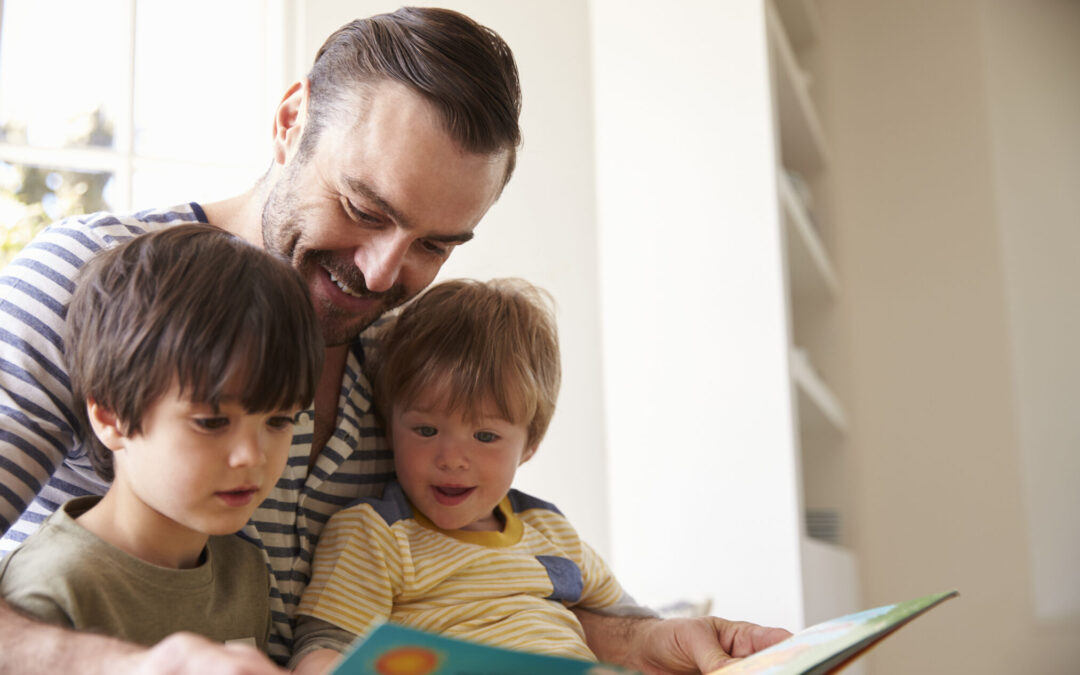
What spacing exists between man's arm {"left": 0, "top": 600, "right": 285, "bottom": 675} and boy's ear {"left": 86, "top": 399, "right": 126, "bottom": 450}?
0.52ft

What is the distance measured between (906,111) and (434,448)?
9.93 ft

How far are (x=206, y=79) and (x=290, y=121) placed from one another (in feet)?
4.34

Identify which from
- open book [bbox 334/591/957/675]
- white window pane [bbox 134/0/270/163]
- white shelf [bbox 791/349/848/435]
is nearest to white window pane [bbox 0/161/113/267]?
white window pane [bbox 134/0/270/163]

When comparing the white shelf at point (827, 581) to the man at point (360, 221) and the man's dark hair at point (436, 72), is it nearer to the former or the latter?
the man at point (360, 221)

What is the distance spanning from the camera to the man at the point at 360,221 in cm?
119

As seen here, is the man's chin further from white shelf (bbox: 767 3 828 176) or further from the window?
white shelf (bbox: 767 3 828 176)

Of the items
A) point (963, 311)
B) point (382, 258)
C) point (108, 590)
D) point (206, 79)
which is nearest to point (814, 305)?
point (963, 311)

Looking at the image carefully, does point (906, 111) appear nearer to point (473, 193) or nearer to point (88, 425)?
point (473, 193)

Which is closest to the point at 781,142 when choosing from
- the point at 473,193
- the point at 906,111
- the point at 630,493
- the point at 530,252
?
the point at 906,111

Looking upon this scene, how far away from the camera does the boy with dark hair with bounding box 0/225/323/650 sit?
896 mm

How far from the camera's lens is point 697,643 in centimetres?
124

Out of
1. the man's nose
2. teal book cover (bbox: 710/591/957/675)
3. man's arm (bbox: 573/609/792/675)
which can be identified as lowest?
man's arm (bbox: 573/609/792/675)

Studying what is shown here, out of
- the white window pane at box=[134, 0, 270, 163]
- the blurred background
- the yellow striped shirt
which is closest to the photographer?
the yellow striped shirt

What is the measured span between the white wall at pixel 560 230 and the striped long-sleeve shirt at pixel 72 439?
125cm
